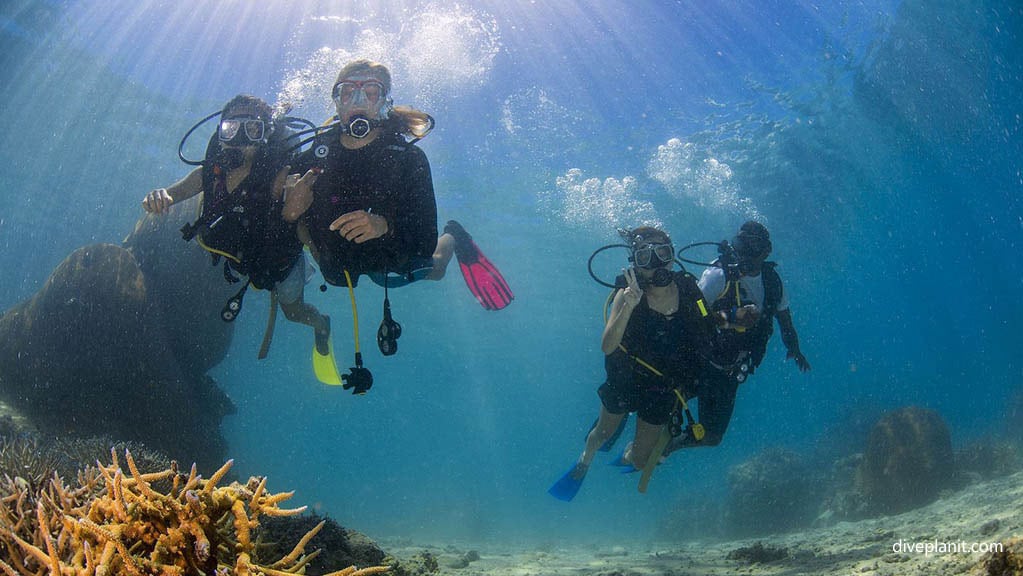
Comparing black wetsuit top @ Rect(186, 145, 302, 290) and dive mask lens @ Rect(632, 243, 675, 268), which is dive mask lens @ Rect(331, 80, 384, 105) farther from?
dive mask lens @ Rect(632, 243, 675, 268)

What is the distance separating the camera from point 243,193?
5.01m

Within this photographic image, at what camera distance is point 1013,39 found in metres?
19.8

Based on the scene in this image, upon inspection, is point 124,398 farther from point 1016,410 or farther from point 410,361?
point 410,361

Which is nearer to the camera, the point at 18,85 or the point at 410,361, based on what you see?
the point at 18,85

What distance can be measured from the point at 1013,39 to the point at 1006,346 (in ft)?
174

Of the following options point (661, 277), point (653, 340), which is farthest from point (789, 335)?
point (661, 277)

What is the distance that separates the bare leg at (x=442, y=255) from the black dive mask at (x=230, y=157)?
2.27m

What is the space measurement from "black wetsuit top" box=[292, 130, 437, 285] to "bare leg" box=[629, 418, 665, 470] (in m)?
4.70

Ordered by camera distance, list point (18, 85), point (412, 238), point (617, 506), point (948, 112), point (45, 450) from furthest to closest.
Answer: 1. point (617, 506)
2. point (948, 112)
3. point (18, 85)
4. point (45, 450)
5. point (412, 238)

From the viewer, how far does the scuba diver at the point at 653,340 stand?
5828mm

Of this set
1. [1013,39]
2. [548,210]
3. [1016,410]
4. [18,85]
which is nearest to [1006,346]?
[1016,410]

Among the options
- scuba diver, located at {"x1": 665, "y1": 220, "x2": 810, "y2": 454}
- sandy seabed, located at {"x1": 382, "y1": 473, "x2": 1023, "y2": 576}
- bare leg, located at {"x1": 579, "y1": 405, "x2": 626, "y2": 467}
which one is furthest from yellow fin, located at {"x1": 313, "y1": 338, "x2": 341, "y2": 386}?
scuba diver, located at {"x1": 665, "y1": 220, "x2": 810, "y2": 454}

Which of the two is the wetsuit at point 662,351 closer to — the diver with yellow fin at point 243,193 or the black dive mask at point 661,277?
the black dive mask at point 661,277

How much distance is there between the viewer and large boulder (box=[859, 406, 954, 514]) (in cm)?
1220
